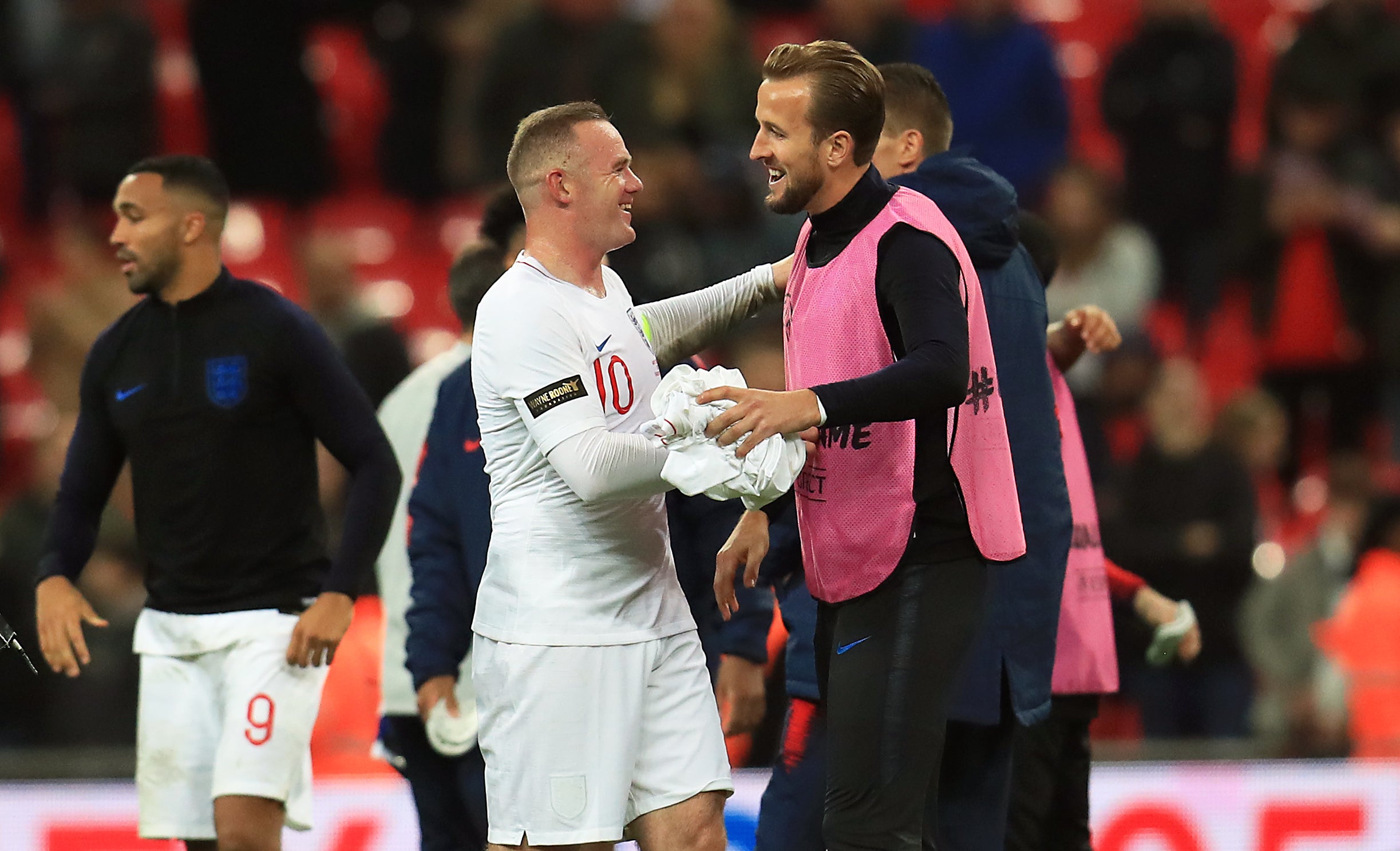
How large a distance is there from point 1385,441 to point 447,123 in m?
6.05

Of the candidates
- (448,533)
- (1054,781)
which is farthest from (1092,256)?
(448,533)

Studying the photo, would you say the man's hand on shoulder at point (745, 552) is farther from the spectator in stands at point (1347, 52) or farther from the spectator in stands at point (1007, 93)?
the spectator in stands at point (1347, 52)

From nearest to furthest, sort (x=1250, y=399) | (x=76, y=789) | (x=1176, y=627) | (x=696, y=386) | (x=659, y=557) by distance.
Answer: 1. (x=696, y=386)
2. (x=659, y=557)
3. (x=1176, y=627)
4. (x=76, y=789)
5. (x=1250, y=399)

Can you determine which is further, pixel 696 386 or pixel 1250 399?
pixel 1250 399

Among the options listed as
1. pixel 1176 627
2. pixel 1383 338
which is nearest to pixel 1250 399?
pixel 1383 338

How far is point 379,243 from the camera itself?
40.8 feet

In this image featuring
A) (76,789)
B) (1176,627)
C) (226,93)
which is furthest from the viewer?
(226,93)

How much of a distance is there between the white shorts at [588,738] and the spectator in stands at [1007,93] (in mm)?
7007

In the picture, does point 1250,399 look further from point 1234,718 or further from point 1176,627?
point 1176,627

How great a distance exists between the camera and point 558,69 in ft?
37.0

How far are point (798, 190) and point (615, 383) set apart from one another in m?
0.62

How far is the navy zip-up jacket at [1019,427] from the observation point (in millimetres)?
4535

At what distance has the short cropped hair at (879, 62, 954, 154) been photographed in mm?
4977

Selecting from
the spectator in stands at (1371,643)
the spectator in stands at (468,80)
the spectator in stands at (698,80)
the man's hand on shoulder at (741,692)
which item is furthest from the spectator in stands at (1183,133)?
the man's hand on shoulder at (741,692)
